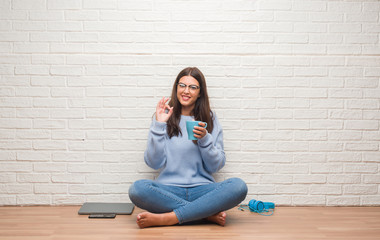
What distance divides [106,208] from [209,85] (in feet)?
4.00

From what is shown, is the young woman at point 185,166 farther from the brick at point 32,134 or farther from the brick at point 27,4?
the brick at point 27,4

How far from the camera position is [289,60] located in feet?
9.21

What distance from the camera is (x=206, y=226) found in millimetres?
2271

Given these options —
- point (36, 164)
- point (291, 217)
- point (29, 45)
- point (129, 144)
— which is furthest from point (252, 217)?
point (29, 45)

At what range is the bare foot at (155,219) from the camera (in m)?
2.17

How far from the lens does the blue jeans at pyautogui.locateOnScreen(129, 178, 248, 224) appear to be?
2225mm

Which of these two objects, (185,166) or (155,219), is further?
(185,166)

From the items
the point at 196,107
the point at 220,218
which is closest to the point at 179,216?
the point at 220,218

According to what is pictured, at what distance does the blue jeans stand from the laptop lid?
0.99 feet

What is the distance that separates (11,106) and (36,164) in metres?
0.49

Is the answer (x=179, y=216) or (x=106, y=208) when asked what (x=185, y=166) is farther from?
(x=106, y=208)

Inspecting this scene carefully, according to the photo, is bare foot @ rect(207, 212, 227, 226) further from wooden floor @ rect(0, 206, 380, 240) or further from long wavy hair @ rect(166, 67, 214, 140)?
long wavy hair @ rect(166, 67, 214, 140)

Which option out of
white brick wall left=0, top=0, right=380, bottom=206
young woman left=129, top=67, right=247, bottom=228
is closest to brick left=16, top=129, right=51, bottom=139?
white brick wall left=0, top=0, right=380, bottom=206

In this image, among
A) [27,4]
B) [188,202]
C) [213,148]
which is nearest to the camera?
[188,202]
